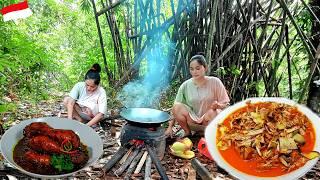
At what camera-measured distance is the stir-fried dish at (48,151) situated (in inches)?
97.8

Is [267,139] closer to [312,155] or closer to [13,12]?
[312,155]

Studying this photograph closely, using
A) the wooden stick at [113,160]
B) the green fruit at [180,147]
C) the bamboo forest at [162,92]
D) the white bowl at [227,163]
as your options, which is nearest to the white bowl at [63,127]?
the bamboo forest at [162,92]

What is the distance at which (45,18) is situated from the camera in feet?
28.8

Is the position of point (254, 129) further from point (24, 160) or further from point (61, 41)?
point (61, 41)

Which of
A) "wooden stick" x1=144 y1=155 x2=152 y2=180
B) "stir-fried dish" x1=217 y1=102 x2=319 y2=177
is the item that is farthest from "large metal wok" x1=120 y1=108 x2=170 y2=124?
"stir-fried dish" x1=217 y1=102 x2=319 y2=177

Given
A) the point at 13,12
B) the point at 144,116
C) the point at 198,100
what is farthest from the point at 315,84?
the point at 13,12

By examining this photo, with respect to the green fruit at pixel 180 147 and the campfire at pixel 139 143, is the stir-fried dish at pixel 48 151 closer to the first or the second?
the campfire at pixel 139 143

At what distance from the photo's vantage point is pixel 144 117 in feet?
12.1

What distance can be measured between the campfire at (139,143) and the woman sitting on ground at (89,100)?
0.76 meters

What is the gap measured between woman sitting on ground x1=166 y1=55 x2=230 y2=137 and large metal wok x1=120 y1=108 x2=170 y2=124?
391 millimetres

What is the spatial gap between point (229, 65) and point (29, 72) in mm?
3505

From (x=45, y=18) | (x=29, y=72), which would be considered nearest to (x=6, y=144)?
(x=29, y=72)

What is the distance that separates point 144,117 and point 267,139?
1.47m

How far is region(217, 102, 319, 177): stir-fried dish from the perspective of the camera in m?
2.43
